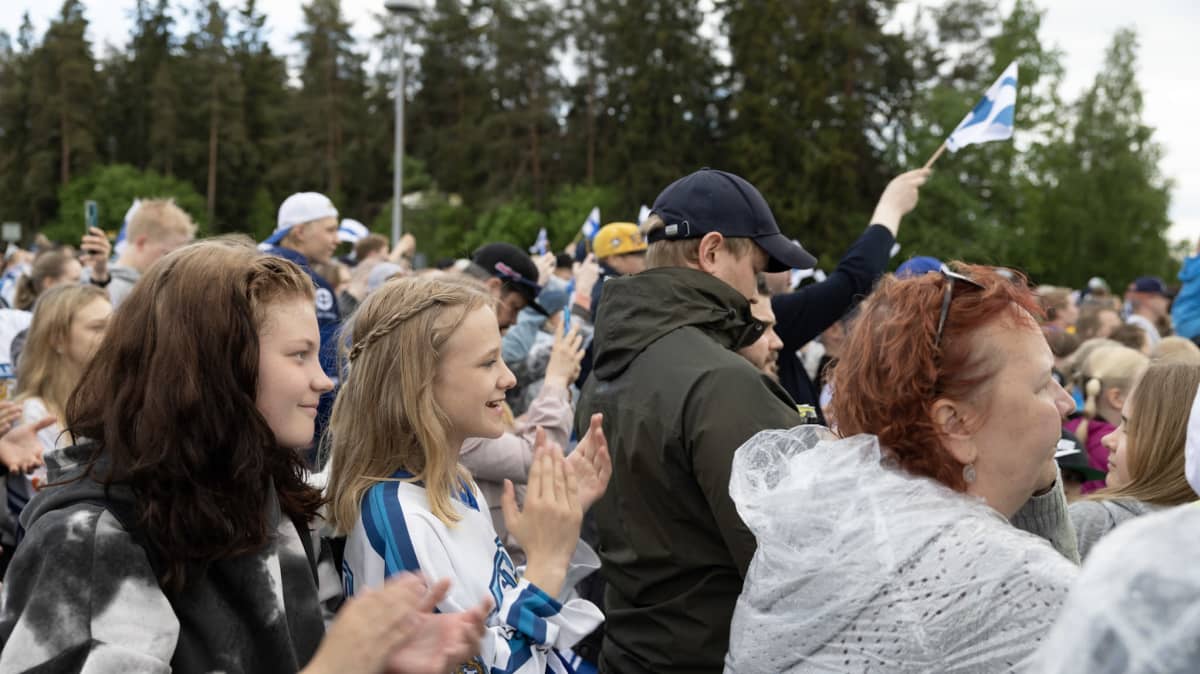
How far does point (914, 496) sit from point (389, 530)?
125 centimetres

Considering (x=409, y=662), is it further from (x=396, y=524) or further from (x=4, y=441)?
(x=4, y=441)

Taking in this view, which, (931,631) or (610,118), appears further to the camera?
(610,118)

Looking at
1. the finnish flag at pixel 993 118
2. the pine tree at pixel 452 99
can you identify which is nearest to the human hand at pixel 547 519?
the finnish flag at pixel 993 118

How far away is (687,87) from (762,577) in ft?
154

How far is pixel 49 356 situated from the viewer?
16.1ft

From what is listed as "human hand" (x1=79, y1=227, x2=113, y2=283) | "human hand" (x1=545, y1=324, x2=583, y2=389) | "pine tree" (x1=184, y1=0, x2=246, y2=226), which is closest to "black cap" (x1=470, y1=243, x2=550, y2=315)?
"human hand" (x1=545, y1=324, x2=583, y2=389)

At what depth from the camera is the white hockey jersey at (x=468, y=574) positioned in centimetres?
252

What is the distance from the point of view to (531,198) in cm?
5094

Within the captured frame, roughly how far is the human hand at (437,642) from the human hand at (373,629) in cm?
1

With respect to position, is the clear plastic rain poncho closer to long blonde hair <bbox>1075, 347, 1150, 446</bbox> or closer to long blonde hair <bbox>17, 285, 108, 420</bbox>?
long blonde hair <bbox>17, 285, 108, 420</bbox>

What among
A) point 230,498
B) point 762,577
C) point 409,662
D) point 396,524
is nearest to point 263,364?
point 230,498

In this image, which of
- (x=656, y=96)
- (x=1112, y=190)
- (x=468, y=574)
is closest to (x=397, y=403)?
(x=468, y=574)

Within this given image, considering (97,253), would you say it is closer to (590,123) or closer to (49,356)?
(49,356)

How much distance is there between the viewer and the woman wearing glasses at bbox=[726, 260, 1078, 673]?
182 centimetres
